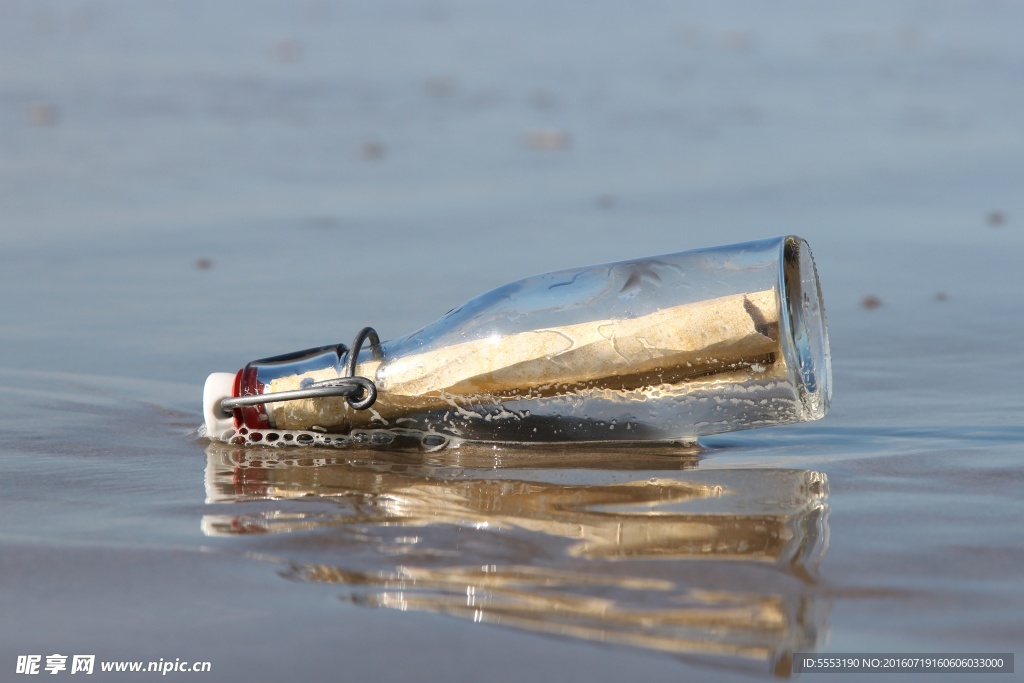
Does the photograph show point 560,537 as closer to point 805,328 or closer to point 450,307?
point 805,328

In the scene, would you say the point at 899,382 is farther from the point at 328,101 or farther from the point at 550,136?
the point at 328,101

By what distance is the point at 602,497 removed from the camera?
1.99 metres

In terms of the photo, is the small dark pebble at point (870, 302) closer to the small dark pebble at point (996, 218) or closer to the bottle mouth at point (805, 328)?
the small dark pebble at point (996, 218)

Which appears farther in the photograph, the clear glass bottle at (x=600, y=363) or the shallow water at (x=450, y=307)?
the clear glass bottle at (x=600, y=363)

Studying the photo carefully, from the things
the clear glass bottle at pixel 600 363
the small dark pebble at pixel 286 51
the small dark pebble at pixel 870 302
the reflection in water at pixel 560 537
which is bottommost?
the reflection in water at pixel 560 537

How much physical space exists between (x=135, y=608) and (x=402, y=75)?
6.70m

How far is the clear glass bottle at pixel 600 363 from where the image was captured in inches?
81.0

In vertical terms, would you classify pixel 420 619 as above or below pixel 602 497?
below

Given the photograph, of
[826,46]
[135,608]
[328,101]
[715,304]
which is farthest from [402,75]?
[135,608]

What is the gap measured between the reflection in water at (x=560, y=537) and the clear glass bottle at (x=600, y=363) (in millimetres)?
70

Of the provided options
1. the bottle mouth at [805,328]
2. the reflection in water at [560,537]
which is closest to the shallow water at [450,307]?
the reflection in water at [560,537]

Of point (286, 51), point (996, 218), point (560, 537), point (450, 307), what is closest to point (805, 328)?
point (560, 537)

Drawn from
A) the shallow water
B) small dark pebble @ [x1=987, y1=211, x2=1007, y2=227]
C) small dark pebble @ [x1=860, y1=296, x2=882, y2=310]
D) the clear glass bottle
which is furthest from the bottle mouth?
small dark pebble @ [x1=987, y1=211, x2=1007, y2=227]

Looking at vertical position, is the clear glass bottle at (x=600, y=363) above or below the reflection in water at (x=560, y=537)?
above
